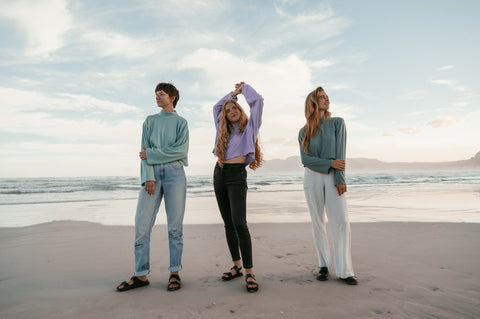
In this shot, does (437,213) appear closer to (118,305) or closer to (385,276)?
(385,276)

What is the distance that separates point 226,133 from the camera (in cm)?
308

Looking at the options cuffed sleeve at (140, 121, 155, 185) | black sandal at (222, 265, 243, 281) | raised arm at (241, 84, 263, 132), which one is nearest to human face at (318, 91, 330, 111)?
raised arm at (241, 84, 263, 132)

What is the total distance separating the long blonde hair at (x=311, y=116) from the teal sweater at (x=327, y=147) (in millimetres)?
49

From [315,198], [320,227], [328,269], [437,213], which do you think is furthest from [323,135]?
[437,213]

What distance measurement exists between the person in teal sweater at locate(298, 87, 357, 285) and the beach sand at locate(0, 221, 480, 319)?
0.28 metres

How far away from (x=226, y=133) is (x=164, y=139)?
2.19ft

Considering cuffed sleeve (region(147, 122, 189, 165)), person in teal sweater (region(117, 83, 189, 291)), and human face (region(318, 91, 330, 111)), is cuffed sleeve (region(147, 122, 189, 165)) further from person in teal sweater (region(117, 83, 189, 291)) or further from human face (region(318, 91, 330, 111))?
human face (region(318, 91, 330, 111))

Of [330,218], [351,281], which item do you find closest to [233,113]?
[330,218]

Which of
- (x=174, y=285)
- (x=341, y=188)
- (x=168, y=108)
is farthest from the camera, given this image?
(x=168, y=108)

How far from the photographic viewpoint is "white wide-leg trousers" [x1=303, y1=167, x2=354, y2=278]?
9.43 feet

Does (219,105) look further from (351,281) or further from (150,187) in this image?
(351,281)

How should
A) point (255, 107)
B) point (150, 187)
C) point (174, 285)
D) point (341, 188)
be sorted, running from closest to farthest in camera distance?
point (174, 285), point (150, 187), point (341, 188), point (255, 107)

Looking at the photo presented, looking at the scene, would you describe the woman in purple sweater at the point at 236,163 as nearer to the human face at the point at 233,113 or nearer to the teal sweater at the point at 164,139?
the human face at the point at 233,113

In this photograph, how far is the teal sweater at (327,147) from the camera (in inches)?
118
